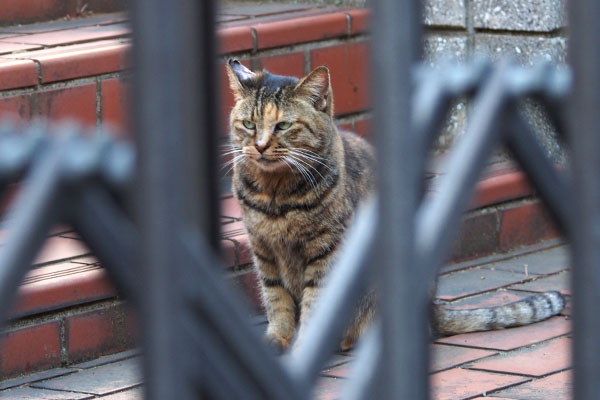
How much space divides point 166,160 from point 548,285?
419 cm

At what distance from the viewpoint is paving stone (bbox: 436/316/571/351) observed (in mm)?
4180

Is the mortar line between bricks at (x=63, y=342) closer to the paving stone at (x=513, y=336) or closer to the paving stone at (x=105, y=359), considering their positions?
the paving stone at (x=105, y=359)

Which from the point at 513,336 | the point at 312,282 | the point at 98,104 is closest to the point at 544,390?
the point at 513,336

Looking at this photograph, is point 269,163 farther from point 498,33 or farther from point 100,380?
point 498,33

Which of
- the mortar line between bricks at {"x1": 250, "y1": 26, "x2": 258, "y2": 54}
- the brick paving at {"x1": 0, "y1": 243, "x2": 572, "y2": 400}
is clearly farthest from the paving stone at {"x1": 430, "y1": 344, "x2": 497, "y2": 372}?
the mortar line between bricks at {"x1": 250, "y1": 26, "x2": 258, "y2": 54}

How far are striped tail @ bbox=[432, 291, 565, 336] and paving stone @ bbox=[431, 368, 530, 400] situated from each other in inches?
16.1

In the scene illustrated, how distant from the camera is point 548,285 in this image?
4844mm

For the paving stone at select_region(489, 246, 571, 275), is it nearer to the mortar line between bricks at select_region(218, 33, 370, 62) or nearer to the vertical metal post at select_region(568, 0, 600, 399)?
the mortar line between bricks at select_region(218, 33, 370, 62)

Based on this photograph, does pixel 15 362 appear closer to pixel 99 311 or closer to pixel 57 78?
pixel 99 311

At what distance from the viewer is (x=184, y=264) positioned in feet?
2.82

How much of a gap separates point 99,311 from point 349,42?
226cm

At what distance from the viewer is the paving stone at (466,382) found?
362cm

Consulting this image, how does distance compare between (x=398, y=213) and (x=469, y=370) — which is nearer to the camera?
(x=398, y=213)

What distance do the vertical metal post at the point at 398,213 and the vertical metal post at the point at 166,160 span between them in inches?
6.2
